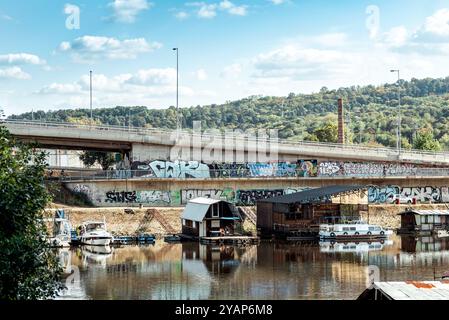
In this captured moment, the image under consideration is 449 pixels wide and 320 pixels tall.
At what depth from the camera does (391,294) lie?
92.3 ft

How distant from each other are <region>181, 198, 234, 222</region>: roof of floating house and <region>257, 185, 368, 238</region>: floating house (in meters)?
6.64

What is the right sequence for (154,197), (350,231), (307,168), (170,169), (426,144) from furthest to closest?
(426,144) < (307,168) < (170,169) < (154,197) < (350,231)

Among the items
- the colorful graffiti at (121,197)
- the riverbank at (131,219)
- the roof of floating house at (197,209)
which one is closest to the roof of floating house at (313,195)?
the roof of floating house at (197,209)

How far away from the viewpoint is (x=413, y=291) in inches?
1150

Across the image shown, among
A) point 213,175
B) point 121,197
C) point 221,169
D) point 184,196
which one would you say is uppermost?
point 221,169

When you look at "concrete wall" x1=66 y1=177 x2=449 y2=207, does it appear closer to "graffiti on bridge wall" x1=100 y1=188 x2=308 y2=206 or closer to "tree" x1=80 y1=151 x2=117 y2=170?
"graffiti on bridge wall" x1=100 y1=188 x2=308 y2=206

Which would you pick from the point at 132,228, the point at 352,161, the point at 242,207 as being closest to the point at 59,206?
the point at 132,228

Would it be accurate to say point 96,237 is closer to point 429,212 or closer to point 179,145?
point 179,145

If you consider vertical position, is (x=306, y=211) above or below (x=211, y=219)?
above

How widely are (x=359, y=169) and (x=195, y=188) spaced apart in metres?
23.1

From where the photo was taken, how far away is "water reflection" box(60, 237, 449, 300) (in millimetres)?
49781

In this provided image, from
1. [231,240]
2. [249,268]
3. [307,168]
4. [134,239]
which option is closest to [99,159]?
[307,168]

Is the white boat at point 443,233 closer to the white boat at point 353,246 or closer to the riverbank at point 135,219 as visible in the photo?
the white boat at point 353,246

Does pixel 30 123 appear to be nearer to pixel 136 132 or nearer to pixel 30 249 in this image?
pixel 136 132
